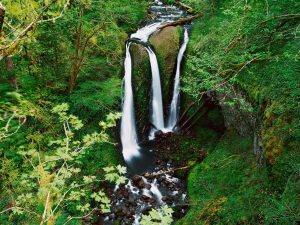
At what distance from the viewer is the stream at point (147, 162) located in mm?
7902

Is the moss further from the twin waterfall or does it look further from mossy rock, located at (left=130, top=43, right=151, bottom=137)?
mossy rock, located at (left=130, top=43, right=151, bottom=137)

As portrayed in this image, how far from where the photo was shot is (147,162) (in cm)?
979

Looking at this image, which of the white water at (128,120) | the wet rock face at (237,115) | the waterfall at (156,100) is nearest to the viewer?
the wet rock face at (237,115)

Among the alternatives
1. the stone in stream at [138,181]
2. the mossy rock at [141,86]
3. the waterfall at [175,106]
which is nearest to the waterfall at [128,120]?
the mossy rock at [141,86]

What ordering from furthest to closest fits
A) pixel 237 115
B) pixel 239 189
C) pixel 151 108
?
pixel 151 108 → pixel 237 115 → pixel 239 189

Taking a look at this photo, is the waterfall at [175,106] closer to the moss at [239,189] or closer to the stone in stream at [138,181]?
the moss at [239,189]

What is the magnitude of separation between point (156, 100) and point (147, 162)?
2.84 metres

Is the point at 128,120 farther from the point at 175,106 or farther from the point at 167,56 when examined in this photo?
the point at 167,56

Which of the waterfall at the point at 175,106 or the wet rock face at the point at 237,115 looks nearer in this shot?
the wet rock face at the point at 237,115

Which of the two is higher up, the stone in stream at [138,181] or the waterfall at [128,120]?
the waterfall at [128,120]

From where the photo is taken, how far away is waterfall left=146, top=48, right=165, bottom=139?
1126 centimetres

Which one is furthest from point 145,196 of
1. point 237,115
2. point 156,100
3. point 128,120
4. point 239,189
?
point 156,100

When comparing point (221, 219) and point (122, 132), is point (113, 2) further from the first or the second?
point (221, 219)

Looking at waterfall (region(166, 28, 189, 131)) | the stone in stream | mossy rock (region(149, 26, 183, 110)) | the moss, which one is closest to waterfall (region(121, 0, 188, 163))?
waterfall (region(166, 28, 189, 131))
